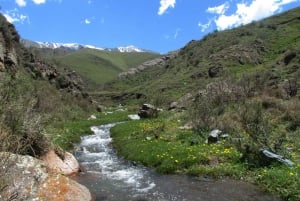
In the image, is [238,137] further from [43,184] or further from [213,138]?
[43,184]

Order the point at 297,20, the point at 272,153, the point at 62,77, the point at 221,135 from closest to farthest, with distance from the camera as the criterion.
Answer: the point at 272,153, the point at 221,135, the point at 62,77, the point at 297,20

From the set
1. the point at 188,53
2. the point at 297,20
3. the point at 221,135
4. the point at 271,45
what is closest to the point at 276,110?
the point at 221,135

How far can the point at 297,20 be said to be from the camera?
121625 millimetres

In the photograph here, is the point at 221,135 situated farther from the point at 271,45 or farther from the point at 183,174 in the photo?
the point at 271,45

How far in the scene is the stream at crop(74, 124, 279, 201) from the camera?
1631 cm

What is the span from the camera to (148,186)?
18.3 meters

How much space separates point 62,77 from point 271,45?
59200 millimetres

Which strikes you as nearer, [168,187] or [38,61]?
[168,187]

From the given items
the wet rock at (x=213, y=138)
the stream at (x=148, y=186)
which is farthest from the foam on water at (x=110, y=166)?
the wet rock at (x=213, y=138)

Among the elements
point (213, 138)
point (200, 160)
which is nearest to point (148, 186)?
point (200, 160)

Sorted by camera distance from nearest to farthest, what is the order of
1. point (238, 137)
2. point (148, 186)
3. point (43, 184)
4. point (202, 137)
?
point (43, 184), point (148, 186), point (238, 137), point (202, 137)

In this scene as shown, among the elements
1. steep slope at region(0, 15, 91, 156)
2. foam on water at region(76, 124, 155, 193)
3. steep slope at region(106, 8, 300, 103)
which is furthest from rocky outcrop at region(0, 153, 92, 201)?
steep slope at region(106, 8, 300, 103)

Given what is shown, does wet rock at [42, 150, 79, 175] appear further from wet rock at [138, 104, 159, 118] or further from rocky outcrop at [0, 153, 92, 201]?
wet rock at [138, 104, 159, 118]

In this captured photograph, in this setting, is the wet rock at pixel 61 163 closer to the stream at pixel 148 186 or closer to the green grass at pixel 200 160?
the stream at pixel 148 186
